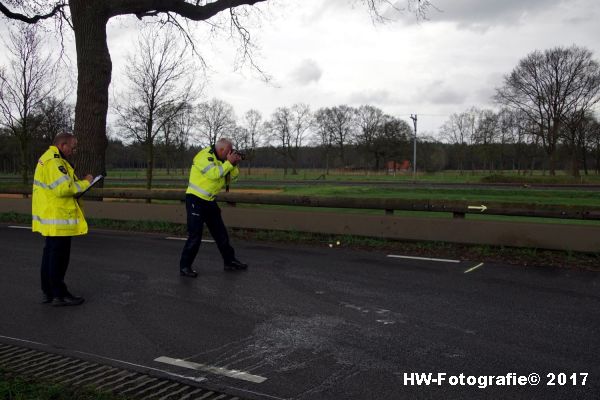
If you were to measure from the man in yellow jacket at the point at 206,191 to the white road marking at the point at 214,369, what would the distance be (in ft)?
9.42

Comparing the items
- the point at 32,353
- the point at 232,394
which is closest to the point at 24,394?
the point at 32,353

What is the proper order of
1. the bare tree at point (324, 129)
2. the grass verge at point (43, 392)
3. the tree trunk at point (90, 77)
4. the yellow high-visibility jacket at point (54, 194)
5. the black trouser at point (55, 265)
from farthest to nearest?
1. the bare tree at point (324, 129)
2. the tree trunk at point (90, 77)
3. the black trouser at point (55, 265)
4. the yellow high-visibility jacket at point (54, 194)
5. the grass verge at point (43, 392)

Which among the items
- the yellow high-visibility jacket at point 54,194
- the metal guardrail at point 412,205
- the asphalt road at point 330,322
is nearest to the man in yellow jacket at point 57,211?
the yellow high-visibility jacket at point 54,194

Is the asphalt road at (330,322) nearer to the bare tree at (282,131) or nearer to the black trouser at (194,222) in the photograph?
the black trouser at (194,222)

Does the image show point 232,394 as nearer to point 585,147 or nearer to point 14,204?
point 14,204

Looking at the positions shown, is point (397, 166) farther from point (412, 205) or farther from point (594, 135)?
point (412, 205)

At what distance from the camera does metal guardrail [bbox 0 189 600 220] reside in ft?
26.4

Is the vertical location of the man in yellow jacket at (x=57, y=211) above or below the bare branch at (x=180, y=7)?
below

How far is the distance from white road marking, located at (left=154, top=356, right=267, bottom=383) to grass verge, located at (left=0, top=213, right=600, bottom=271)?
5128 millimetres

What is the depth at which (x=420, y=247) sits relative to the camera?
28.9ft

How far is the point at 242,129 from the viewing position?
7844 cm

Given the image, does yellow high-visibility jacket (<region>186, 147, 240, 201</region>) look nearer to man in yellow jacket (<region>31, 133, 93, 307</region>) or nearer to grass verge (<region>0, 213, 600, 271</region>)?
man in yellow jacket (<region>31, 133, 93, 307</region>)

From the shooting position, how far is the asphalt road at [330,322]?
12.2 feet

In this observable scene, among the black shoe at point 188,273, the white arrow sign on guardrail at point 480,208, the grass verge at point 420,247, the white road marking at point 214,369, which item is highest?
the white arrow sign on guardrail at point 480,208
